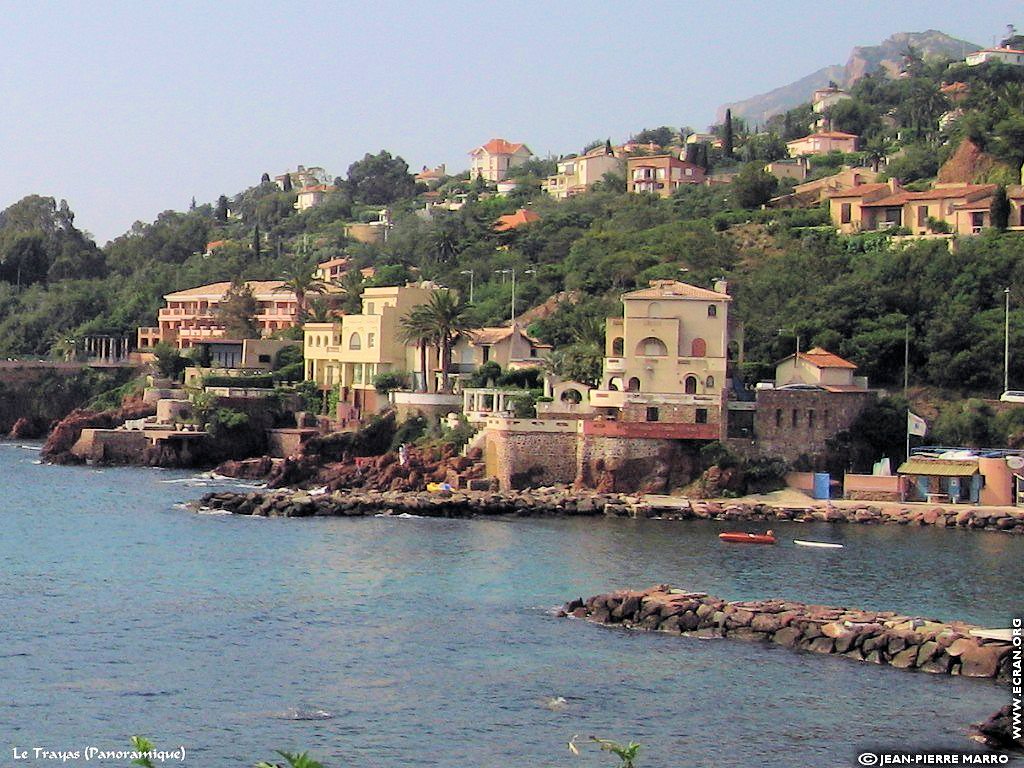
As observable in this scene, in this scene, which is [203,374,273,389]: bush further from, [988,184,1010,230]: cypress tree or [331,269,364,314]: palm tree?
[988,184,1010,230]: cypress tree

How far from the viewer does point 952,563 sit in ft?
165

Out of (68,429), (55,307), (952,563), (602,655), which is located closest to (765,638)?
(602,655)

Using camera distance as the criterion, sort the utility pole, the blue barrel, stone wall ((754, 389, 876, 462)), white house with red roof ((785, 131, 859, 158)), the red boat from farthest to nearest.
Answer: white house with red roof ((785, 131, 859, 158)) → the utility pole → stone wall ((754, 389, 876, 462)) → the blue barrel → the red boat

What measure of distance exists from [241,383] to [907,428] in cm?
3358

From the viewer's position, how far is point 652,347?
66.8 meters

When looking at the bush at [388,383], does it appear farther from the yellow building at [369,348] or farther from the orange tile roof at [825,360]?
the orange tile roof at [825,360]

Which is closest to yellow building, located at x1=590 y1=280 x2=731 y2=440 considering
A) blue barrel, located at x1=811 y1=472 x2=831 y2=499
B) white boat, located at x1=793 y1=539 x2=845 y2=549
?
blue barrel, located at x1=811 y1=472 x2=831 y2=499

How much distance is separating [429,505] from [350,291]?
38017 mm

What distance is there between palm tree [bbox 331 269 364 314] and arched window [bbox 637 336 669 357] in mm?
29753

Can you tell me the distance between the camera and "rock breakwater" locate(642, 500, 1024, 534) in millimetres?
58594

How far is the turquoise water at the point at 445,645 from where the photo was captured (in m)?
31.7

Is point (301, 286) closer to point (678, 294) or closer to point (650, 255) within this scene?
point (650, 255)

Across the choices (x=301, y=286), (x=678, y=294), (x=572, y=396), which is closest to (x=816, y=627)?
(x=678, y=294)

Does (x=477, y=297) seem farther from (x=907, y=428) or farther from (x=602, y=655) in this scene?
(x=602, y=655)
